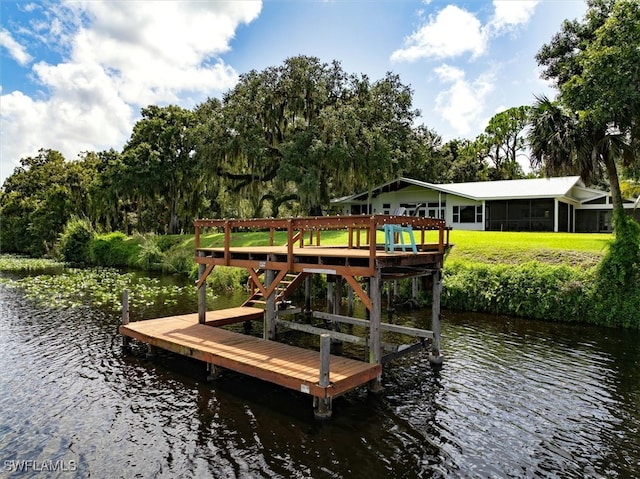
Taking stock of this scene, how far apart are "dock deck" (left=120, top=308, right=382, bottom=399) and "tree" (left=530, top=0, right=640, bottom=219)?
13072 mm

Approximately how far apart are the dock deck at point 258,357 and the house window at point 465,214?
25.5 meters

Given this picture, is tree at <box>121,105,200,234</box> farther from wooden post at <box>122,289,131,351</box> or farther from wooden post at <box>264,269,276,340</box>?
wooden post at <box>264,269,276,340</box>

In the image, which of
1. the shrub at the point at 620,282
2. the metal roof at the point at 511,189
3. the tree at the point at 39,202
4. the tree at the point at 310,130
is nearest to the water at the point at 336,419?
the shrub at the point at 620,282

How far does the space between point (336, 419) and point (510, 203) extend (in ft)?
90.8

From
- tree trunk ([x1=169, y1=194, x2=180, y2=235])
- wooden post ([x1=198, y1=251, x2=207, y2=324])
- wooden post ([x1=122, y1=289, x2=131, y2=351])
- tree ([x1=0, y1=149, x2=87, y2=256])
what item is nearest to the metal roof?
tree trunk ([x1=169, y1=194, x2=180, y2=235])

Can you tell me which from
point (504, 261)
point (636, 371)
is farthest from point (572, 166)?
point (636, 371)

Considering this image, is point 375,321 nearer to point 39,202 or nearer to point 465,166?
point 465,166

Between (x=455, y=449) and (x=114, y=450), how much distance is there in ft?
17.8

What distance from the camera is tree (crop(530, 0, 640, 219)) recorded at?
16.5 metres

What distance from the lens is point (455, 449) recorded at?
272 inches

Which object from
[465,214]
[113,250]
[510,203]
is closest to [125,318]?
[113,250]

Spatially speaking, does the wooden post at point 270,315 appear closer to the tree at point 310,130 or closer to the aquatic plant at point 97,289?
the aquatic plant at point 97,289

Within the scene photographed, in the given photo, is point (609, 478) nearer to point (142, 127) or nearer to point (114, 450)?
point (114, 450)

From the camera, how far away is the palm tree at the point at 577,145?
17438 mm
